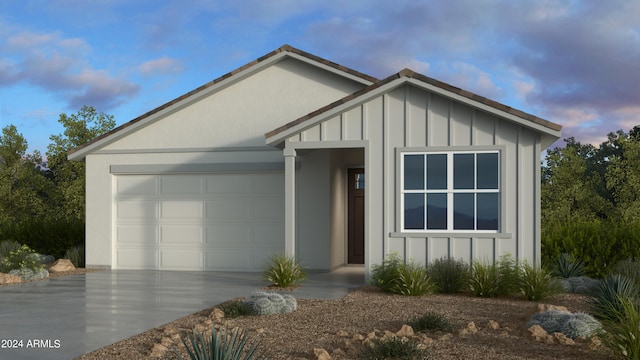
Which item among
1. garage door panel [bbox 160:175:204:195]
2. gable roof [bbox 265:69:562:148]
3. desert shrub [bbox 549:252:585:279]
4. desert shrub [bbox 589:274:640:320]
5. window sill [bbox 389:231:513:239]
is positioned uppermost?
gable roof [bbox 265:69:562:148]

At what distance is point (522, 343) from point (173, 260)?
10927 millimetres

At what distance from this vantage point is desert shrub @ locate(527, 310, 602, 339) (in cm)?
746

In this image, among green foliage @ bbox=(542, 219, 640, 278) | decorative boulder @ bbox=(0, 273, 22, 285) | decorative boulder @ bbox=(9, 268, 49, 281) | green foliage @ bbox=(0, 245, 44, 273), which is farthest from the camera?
green foliage @ bbox=(0, 245, 44, 273)

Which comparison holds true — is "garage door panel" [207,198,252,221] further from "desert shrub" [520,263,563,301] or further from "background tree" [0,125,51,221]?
"background tree" [0,125,51,221]

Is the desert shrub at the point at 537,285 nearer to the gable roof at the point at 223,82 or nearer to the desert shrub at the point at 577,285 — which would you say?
the desert shrub at the point at 577,285

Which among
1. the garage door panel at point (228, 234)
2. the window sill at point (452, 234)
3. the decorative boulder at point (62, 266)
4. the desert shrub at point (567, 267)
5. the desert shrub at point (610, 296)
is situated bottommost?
the decorative boulder at point (62, 266)

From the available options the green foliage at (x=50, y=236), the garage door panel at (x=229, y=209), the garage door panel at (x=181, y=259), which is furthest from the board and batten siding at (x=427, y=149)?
the green foliage at (x=50, y=236)

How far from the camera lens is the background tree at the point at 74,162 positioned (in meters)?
25.8

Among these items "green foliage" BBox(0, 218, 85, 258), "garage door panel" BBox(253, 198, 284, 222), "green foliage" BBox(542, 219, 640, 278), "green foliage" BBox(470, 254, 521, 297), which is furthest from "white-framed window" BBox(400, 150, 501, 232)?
"green foliage" BBox(0, 218, 85, 258)

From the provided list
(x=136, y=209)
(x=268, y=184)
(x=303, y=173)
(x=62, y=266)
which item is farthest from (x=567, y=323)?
(x=62, y=266)

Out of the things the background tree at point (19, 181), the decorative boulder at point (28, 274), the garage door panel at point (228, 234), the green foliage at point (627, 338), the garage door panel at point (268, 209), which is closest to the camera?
the green foliage at point (627, 338)

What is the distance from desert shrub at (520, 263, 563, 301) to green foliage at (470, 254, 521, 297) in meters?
0.17

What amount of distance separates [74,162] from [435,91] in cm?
1891

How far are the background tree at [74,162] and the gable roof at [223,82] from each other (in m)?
9.37
